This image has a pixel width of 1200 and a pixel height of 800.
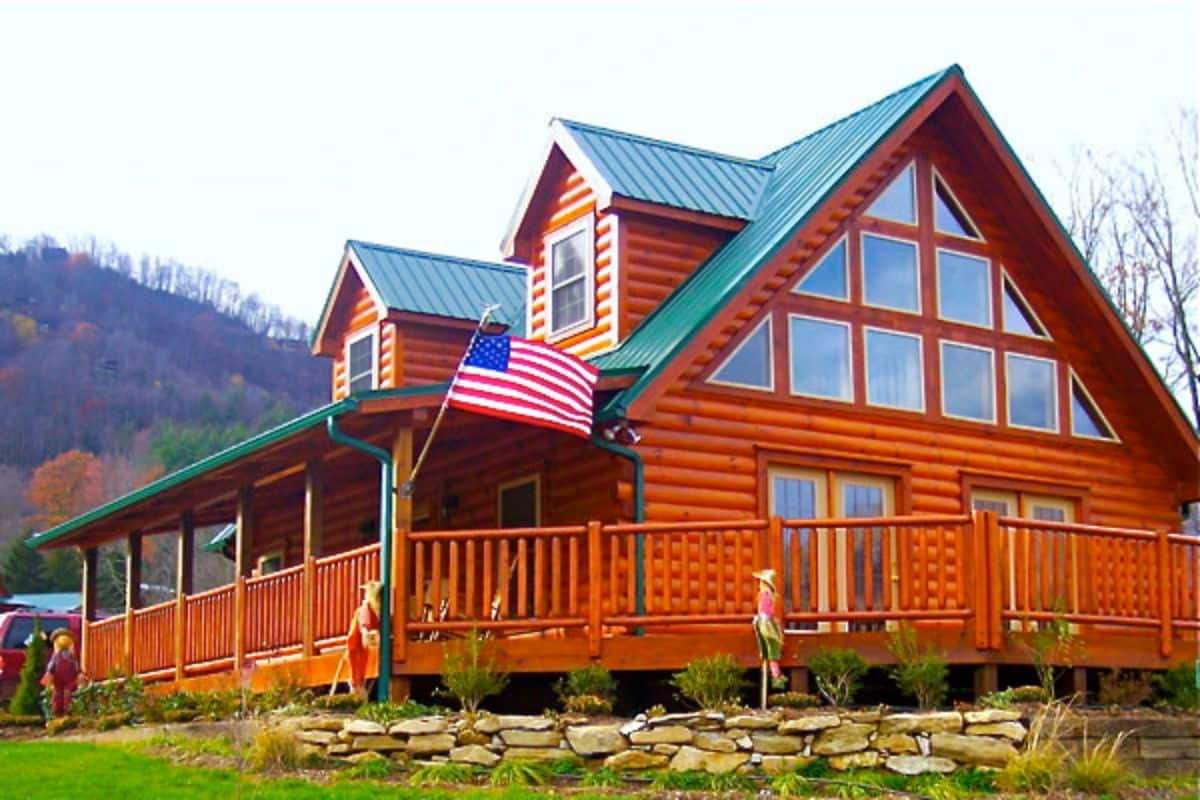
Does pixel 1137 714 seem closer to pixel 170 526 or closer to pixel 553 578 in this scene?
pixel 553 578

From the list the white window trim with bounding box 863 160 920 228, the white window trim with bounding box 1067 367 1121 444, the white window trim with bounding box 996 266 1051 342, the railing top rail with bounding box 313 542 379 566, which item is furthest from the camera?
the white window trim with bounding box 1067 367 1121 444

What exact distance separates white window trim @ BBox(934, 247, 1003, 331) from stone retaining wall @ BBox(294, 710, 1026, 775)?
7665 mm

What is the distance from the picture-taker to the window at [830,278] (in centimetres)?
2112

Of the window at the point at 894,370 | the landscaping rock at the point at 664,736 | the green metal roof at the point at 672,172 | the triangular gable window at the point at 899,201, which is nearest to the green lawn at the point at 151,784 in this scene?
the landscaping rock at the point at 664,736

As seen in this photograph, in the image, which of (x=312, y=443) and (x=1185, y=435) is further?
(x=1185, y=435)

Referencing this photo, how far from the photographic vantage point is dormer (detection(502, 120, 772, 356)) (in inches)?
851

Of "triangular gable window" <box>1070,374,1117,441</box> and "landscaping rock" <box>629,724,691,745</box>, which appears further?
"triangular gable window" <box>1070,374,1117,441</box>

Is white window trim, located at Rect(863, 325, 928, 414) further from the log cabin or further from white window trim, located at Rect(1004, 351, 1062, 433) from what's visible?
white window trim, located at Rect(1004, 351, 1062, 433)

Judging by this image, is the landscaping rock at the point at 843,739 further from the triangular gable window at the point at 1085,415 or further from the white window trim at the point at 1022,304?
the triangular gable window at the point at 1085,415

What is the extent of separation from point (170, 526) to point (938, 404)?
13.5 m

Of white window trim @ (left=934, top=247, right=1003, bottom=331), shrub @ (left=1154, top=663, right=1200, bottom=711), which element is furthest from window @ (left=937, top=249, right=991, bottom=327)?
shrub @ (left=1154, top=663, right=1200, bottom=711)

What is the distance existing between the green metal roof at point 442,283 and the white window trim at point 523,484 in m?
4.23

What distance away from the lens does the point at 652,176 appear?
22281 mm

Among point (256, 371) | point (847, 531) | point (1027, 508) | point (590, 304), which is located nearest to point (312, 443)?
point (590, 304)
